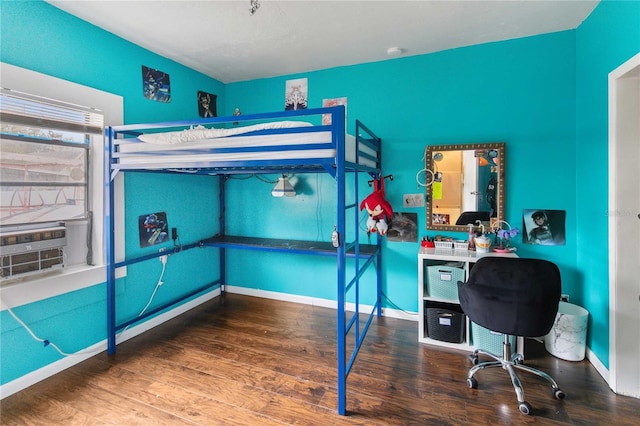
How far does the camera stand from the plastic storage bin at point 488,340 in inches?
89.4

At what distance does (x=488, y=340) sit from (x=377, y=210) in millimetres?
1311

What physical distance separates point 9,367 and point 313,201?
2.56m

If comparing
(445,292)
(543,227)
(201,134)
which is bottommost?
(445,292)

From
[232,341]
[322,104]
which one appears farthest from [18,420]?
[322,104]

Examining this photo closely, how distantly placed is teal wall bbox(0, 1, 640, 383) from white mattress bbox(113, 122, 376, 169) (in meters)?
0.52

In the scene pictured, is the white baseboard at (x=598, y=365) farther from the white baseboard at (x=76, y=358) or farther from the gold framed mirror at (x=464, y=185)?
the white baseboard at (x=76, y=358)

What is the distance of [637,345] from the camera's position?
1820 mm

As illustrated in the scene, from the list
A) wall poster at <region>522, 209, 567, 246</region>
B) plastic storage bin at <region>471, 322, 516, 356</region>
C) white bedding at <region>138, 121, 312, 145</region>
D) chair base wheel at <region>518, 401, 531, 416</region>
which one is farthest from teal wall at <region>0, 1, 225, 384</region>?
wall poster at <region>522, 209, 567, 246</region>

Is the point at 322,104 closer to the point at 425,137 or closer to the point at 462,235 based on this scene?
the point at 425,137

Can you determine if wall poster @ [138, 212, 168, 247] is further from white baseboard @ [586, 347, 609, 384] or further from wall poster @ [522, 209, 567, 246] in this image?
white baseboard @ [586, 347, 609, 384]

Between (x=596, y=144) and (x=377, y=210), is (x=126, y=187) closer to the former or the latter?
(x=377, y=210)

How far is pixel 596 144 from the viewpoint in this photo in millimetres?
2105

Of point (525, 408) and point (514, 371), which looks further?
point (514, 371)

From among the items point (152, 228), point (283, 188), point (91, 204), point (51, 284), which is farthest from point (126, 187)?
point (283, 188)
